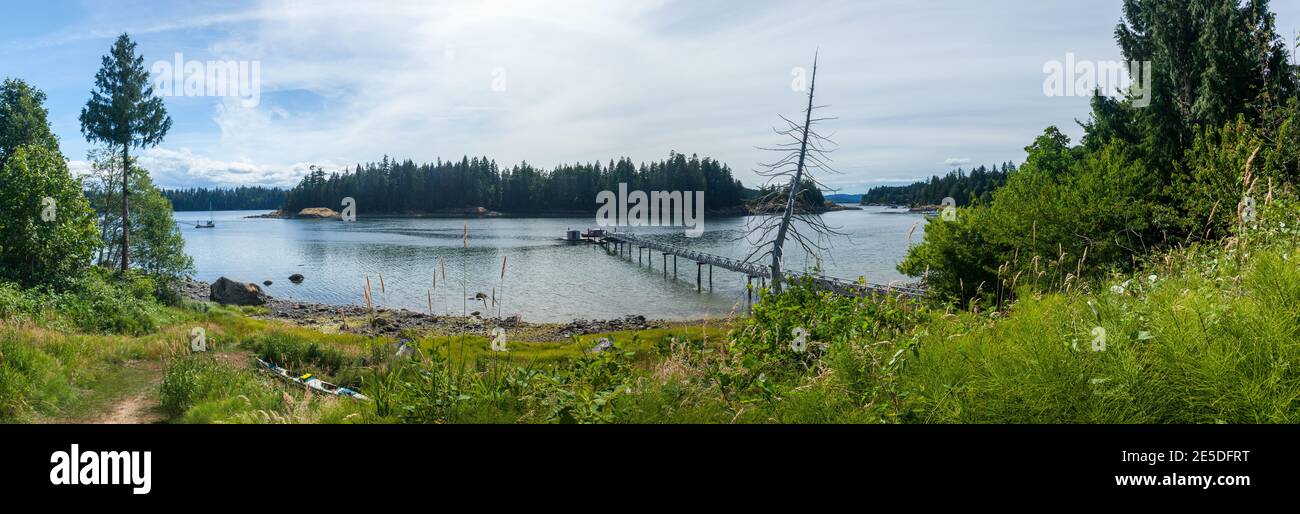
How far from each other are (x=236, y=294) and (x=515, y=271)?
23238mm

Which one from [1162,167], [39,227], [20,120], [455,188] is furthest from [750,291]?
[455,188]

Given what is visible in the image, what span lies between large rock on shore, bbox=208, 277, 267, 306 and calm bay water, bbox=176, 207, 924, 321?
4000 millimetres

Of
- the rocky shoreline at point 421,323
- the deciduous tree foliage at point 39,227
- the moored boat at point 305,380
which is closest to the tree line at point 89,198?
the deciduous tree foliage at point 39,227

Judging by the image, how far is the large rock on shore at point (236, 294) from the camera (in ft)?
148

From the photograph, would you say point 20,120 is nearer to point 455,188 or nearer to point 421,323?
point 421,323

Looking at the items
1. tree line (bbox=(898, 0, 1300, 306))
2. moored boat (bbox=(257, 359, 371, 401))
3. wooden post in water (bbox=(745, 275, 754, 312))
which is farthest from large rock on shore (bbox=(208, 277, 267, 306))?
tree line (bbox=(898, 0, 1300, 306))

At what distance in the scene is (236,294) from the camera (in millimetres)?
45344

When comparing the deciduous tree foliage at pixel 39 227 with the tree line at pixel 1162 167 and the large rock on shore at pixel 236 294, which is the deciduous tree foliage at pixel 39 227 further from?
the tree line at pixel 1162 167

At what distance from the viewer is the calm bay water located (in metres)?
46.0

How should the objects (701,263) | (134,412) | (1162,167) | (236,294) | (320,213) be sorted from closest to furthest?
(134,412) → (1162,167) → (236,294) → (701,263) → (320,213)

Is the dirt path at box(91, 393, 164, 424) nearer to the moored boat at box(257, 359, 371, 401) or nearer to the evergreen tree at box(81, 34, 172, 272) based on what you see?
the moored boat at box(257, 359, 371, 401)
